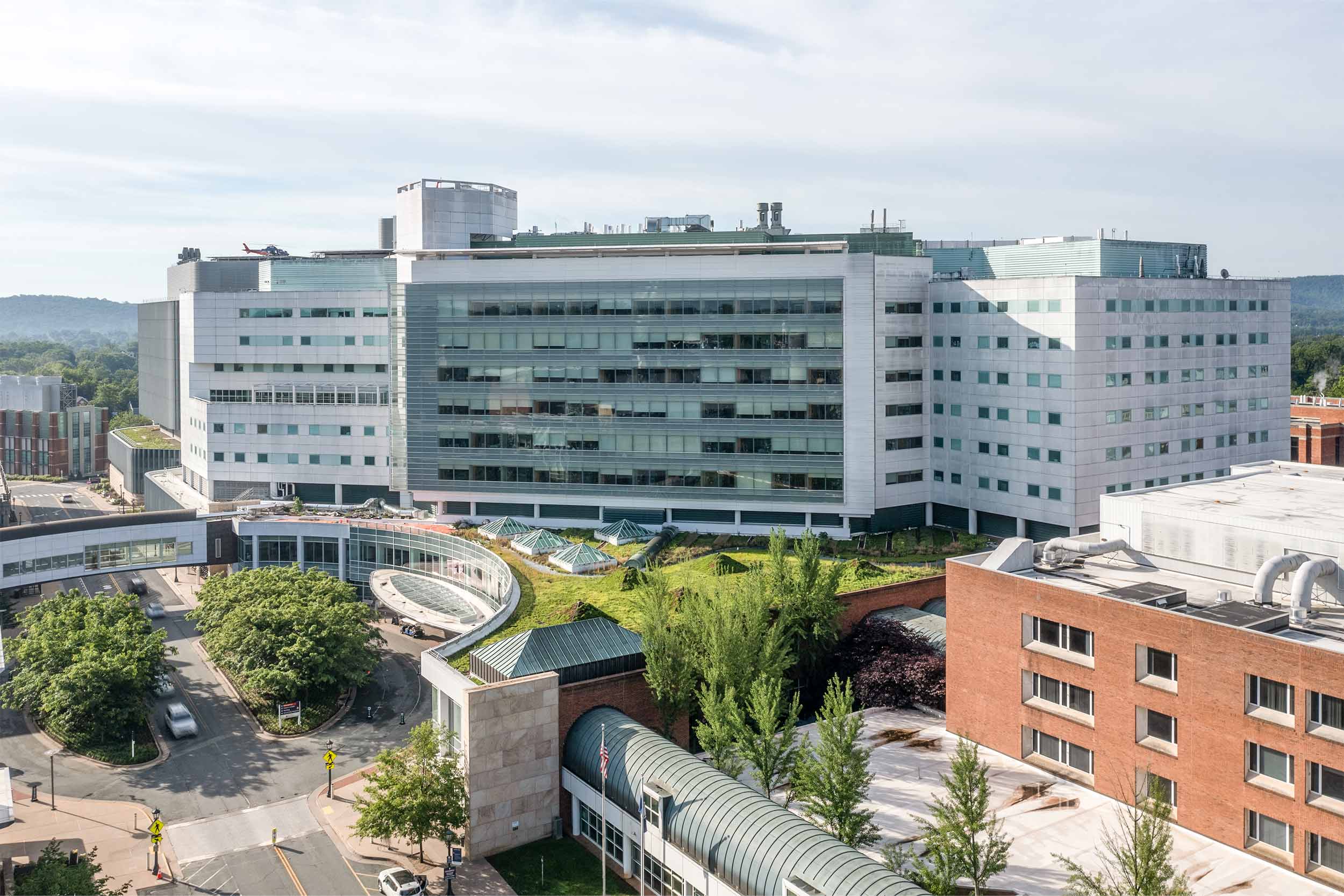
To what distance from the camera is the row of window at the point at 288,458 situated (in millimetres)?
119688

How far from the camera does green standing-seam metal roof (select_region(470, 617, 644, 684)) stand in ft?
180

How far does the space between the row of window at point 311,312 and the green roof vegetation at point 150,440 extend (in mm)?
67438

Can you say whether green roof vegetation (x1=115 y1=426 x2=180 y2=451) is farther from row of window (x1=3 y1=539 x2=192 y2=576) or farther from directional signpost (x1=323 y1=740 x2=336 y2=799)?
directional signpost (x1=323 y1=740 x2=336 y2=799)

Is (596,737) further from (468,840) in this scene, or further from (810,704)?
(810,704)

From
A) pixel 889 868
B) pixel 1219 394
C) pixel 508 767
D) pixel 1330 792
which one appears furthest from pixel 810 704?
pixel 1219 394

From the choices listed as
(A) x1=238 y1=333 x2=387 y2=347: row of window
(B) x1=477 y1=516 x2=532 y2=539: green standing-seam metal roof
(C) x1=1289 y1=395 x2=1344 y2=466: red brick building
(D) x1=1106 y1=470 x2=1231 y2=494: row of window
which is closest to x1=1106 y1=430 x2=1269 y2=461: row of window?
(D) x1=1106 y1=470 x2=1231 y2=494: row of window

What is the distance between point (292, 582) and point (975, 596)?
56291 mm

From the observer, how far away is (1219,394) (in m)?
104

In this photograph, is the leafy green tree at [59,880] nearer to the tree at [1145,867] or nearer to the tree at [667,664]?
the tree at [667,664]

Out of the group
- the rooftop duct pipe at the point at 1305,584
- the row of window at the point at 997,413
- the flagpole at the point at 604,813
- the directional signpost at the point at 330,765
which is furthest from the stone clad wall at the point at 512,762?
the row of window at the point at 997,413

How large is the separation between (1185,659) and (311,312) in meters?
99.8

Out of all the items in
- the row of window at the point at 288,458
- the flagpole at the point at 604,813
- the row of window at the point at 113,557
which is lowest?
the flagpole at the point at 604,813

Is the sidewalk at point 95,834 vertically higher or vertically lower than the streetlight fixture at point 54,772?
lower

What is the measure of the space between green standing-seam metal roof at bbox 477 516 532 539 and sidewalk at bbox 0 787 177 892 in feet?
136
